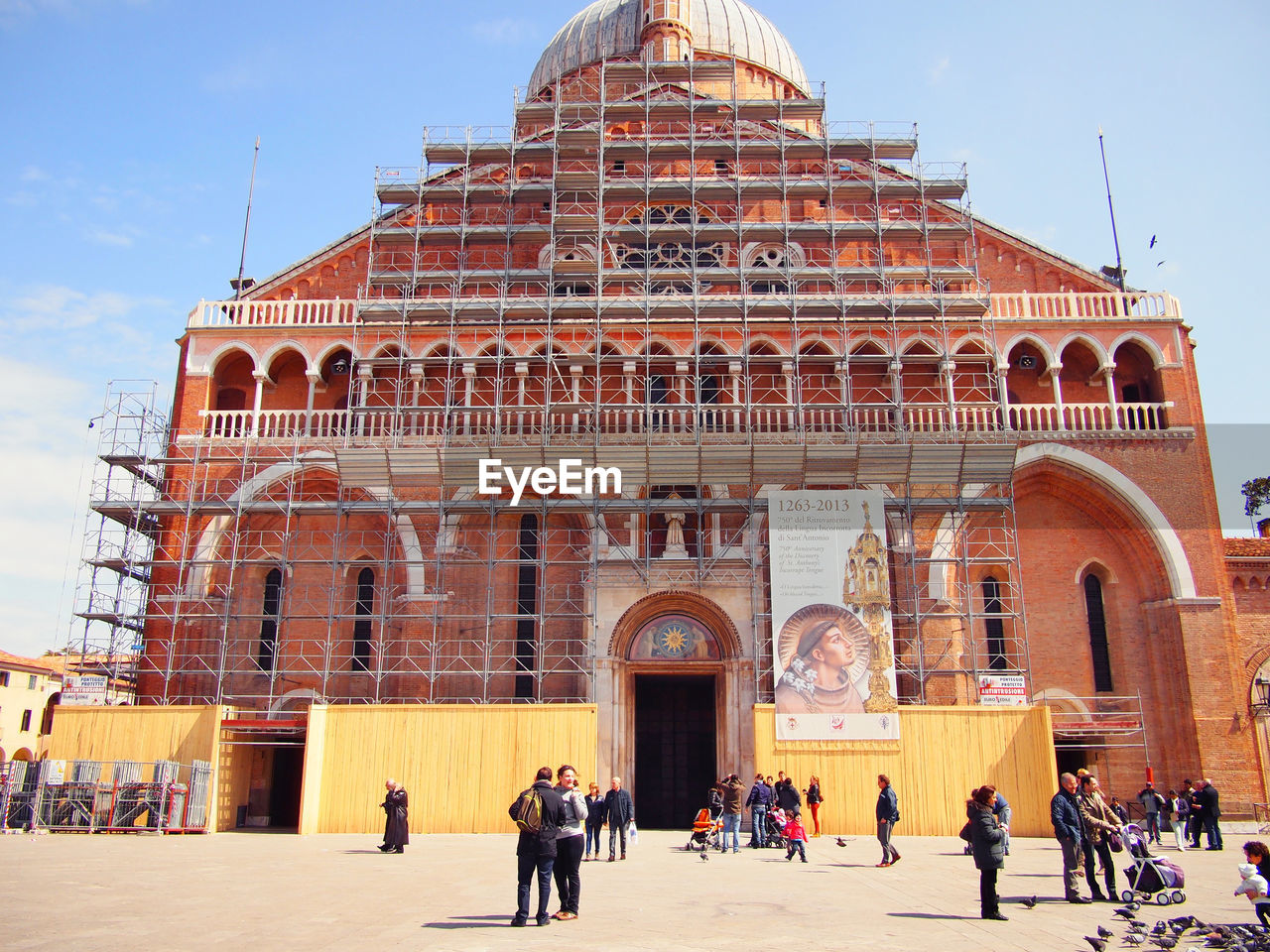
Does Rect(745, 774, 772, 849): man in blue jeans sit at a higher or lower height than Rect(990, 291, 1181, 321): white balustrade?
lower

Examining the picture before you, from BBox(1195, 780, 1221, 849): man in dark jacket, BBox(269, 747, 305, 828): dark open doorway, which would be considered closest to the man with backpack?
BBox(1195, 780, 1221, 849): man in dark jacket

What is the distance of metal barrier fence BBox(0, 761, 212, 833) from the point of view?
770 inches

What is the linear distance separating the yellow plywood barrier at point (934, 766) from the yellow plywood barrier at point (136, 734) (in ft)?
34.9

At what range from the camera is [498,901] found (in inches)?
419

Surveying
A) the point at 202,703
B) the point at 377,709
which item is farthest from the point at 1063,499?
the point at 202,703

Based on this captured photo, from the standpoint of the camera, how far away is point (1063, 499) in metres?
25.5

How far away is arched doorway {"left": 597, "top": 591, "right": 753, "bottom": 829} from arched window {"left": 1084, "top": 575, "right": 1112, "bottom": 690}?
330 inches

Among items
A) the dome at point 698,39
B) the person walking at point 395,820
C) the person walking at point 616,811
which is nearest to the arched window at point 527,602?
the person walking at point 395,820

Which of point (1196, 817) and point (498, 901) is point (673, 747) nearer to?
point (1196, 817)

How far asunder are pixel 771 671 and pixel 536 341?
9302 mm

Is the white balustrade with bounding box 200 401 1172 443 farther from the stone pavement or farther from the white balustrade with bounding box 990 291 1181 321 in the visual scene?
the stone pavement

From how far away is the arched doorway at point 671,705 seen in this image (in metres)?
22.8

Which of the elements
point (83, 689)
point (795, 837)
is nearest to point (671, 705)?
point (795, 837)

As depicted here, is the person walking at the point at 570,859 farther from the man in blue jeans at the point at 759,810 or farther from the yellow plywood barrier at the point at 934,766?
the yellow plywood barrier at the point at 934,766
